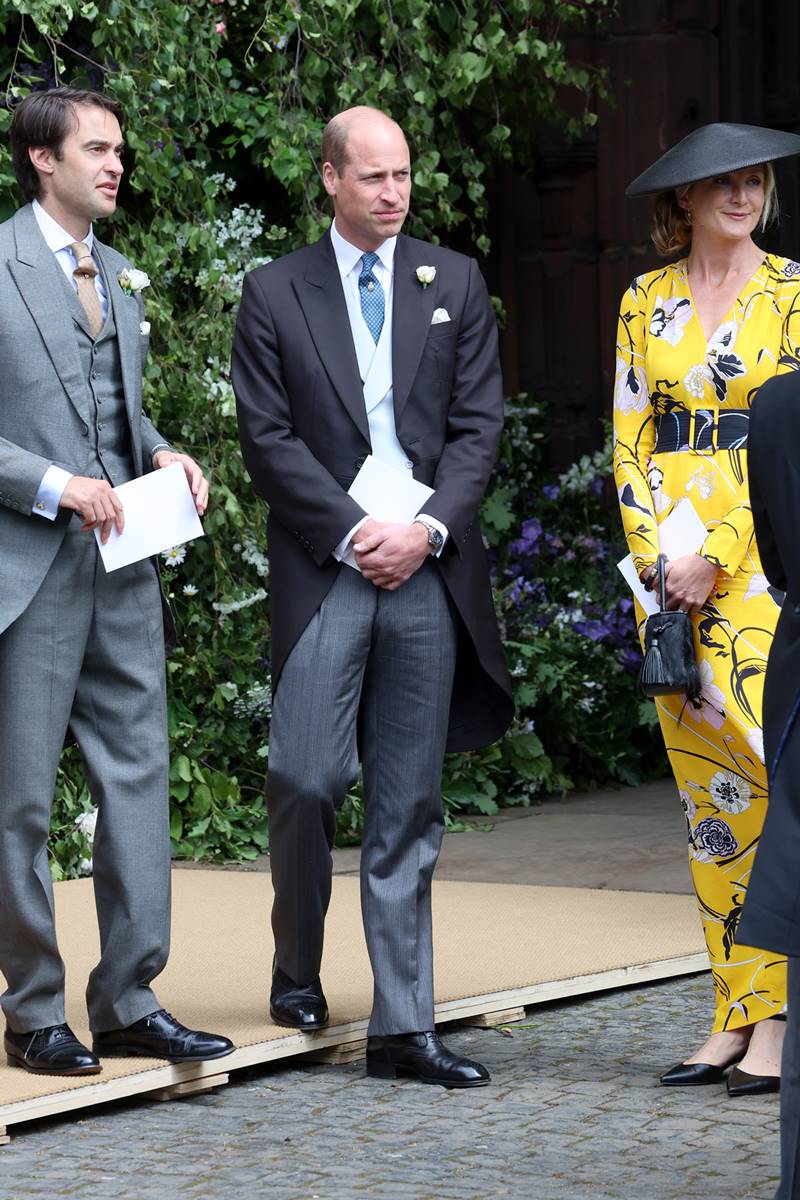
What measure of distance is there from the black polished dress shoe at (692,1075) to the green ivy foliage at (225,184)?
3021 millimetres

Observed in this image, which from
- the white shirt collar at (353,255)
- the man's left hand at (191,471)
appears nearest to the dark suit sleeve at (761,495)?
the man's left hand at (191,471)

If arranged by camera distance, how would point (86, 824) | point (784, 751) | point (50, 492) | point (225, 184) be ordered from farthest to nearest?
point (225, 184), point (86, 824), point (50, 492), point (784, 751)

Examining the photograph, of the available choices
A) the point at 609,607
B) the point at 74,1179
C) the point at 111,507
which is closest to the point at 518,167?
the point at 609,607

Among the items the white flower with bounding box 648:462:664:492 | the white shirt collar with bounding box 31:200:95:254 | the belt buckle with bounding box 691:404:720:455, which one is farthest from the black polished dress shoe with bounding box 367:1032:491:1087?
the white shirt collar with bounding box 31:200:95:254

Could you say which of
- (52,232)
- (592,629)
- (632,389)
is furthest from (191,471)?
(592,629)

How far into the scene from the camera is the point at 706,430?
4.29 meters

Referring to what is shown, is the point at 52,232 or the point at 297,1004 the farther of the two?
the point at 297,1004

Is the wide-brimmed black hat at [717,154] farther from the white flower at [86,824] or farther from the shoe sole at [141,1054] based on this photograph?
the white flower at [86,824]

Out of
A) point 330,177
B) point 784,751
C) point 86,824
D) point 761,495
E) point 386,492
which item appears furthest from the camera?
point 86,824

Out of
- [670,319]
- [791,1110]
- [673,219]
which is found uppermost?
[673,219]

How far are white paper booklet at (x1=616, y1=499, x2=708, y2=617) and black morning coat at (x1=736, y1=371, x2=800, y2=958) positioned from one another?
119 centimetres

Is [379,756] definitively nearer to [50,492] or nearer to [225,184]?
[50,492]

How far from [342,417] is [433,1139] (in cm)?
147

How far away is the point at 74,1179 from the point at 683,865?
3.42 m
